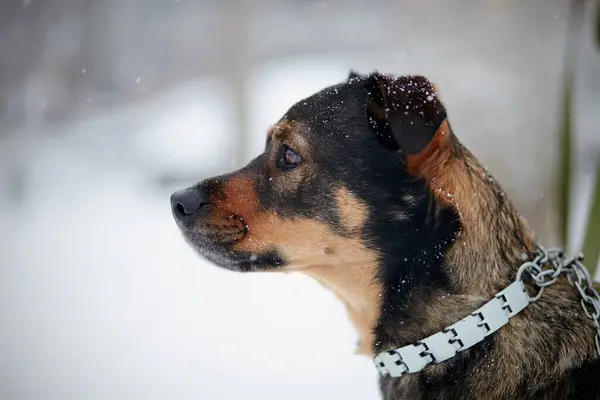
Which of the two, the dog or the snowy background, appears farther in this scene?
the snowy background

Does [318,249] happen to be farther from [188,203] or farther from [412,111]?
[412,111]

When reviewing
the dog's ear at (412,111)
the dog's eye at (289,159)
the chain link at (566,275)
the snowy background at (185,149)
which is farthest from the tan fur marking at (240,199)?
the chain link at (566,275)

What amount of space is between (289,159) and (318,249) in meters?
0.45

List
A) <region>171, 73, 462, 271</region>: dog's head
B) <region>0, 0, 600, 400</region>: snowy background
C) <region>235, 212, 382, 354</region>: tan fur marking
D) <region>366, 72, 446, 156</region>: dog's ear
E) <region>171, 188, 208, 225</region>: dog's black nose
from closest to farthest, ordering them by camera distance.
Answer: <region>366, 72, 446, 156</region>: dog's ear
<region>171, 73, 462, 271</region>: dog's head
<region>235, 212, 382, 354</region>: tan fur marking
<region>171, 188, 208, 225</region>: dog's black nose
<region>0, 0, 600, 400</region>: snowy background

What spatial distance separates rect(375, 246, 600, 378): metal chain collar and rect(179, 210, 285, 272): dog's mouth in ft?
2.23

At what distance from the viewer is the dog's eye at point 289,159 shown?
2971 millimetres

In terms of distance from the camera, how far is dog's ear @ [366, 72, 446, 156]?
2.46 m

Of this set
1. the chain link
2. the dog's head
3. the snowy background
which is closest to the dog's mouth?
the dog's head

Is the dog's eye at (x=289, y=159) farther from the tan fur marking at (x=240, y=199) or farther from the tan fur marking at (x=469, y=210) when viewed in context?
the tan fur marking at (x=469, y=210)

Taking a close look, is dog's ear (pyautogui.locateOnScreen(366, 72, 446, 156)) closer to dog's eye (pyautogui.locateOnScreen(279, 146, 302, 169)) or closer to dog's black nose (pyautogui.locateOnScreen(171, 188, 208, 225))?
dog's eye (pyautogui.locateOnScreen(279, 146, 302, 169))

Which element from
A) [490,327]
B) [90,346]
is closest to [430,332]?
[490,327]

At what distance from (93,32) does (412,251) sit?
10.1 m

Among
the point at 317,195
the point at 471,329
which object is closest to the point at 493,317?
the point at 471,329

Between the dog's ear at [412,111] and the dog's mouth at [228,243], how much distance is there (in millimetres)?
802
